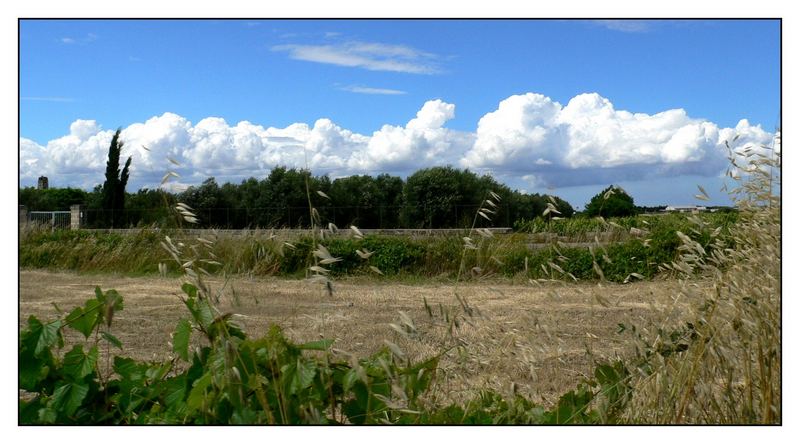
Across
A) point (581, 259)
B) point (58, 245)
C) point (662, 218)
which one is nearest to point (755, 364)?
point (581, 259)

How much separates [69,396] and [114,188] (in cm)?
1538

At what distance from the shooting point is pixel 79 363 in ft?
6.19

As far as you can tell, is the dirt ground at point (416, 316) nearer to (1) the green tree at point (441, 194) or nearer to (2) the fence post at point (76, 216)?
(2) the fence post at point (76, 216)

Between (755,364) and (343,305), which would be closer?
(755,364)

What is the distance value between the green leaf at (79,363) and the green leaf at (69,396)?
1.1 inches

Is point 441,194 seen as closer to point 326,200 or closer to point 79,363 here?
point 326,200

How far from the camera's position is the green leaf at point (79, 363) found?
6.07 ft

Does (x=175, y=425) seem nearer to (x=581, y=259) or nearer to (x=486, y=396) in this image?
(x=486, y=396)

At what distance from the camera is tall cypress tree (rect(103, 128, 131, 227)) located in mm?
15836

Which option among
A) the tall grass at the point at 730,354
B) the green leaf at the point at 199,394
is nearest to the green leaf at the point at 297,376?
the green leaf at the point at 199,394

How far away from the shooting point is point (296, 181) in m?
15.3

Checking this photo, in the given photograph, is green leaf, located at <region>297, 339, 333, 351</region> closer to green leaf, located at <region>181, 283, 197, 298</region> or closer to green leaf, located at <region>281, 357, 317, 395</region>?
green leaf, located at <region>281, 357, 317, 395</region>

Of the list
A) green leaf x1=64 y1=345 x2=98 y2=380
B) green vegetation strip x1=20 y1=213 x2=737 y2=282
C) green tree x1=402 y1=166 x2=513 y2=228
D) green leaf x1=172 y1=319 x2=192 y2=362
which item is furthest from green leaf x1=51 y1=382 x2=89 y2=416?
green tree x1=402 y1=166 x2=513 y2=228

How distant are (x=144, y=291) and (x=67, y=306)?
35.7 inches
